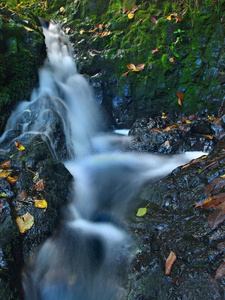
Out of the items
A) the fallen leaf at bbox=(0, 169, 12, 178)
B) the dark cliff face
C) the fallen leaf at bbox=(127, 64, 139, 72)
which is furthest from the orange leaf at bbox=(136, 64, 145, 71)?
the fallen leaf at bbox=(0, 169, 12, 178)

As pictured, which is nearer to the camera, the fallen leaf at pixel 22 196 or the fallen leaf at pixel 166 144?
the fallen leaf at pixel 22 196

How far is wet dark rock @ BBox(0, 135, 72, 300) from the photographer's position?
7.00 ft

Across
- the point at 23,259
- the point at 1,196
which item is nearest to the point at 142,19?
the point at 1,196

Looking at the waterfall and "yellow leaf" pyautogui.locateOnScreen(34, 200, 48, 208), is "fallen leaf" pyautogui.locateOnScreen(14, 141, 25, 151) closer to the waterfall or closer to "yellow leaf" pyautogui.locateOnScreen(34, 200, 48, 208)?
the waterfall

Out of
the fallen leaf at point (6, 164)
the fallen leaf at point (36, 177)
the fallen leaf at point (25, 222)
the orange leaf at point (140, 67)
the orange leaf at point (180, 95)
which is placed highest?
the orange leaf at point (140, 67)

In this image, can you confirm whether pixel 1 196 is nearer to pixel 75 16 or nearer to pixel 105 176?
pixel 105 176

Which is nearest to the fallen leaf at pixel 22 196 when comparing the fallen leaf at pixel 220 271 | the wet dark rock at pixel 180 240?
the wet dark rock at pixel 180 240

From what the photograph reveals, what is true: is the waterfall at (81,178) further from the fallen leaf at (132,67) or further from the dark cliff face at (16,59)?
the fallen leaf at (132,67)

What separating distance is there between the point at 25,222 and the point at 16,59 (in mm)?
3787

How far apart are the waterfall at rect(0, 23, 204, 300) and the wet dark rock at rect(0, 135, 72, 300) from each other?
14 centimetres

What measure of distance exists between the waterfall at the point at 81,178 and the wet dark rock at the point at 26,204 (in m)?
0.14

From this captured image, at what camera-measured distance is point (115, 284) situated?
218 cm

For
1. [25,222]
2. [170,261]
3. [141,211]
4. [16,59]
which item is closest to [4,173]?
[25,222]

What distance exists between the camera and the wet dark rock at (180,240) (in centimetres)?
182
